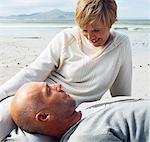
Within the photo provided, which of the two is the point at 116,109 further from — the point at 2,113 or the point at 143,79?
the point at 143,79

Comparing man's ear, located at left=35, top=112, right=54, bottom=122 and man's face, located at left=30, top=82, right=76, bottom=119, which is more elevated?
man's face, located at left=30, top=82, right=76, bottom=119

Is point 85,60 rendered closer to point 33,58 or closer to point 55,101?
point 55,101

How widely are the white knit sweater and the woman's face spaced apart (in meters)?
0.06

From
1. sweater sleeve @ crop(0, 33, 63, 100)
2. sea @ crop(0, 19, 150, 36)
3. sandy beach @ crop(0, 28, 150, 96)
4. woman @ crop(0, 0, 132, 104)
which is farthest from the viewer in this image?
sea @ crop(0, 19, 150, 36)

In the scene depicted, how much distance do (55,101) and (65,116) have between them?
73 mm

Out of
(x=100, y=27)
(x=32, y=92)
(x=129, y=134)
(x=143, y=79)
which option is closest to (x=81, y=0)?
(x=100, y=27)

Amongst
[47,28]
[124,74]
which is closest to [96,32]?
[124,74]

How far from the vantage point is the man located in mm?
1550

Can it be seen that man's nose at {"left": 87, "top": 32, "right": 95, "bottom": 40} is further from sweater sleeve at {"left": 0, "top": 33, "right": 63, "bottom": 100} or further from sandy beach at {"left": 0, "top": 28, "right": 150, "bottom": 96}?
sandy beach at {"left": 0, "top": 28, "right": 150, "bottom": 96}

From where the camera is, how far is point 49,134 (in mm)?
1663

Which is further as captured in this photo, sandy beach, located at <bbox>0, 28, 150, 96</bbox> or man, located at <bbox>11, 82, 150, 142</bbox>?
sandy beach, located at <bbox>0, 28, 150, 96</bbox>

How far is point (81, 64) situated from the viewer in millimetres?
2297

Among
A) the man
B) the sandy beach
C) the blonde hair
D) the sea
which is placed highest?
the blonde hair

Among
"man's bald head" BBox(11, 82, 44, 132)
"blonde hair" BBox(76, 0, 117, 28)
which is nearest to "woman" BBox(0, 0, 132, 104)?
"blonde hair" BBox(76, 0, 117, 28)
